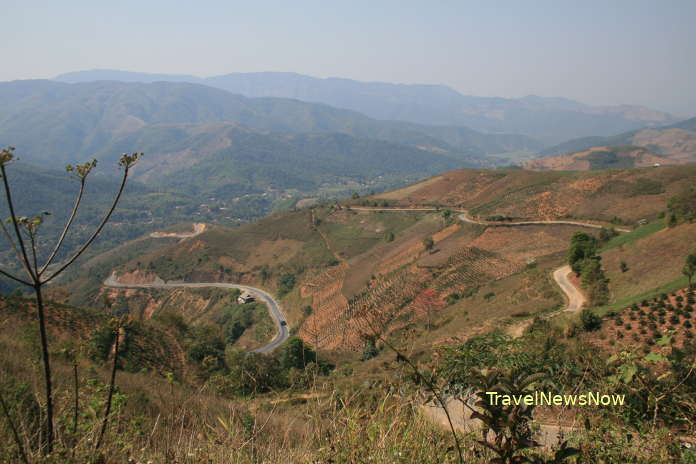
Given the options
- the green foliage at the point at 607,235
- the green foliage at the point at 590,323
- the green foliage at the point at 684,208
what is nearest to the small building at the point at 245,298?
the green foliage at the point at 607,235

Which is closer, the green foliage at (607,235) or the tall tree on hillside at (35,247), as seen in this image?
the tall tree on hillside at (35,247)

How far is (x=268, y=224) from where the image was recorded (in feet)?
276

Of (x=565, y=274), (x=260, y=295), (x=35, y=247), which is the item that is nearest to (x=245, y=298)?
(x=260, y=295)

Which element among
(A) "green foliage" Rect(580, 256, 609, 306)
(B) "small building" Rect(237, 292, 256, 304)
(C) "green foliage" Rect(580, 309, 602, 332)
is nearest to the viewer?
(C) "green foliage" Rect(580, 309, 602, 332)

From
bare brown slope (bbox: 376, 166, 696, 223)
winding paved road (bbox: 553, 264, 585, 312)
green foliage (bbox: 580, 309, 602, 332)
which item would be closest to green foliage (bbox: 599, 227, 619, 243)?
bare brown slope (bbox: 376, 166, 696, 223)

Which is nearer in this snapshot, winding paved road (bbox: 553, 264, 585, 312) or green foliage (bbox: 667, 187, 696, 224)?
winding paved road (bbox: 553, 264, 585, 312)

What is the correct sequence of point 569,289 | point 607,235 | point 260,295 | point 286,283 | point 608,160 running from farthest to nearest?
1. point 608,160
2. point 260,295
3. point 286,283
4. point 607,235
5. point 569,289

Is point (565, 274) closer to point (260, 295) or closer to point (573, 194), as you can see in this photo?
point (573, 194)

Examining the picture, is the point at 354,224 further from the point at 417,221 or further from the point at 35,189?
the point at 35,189

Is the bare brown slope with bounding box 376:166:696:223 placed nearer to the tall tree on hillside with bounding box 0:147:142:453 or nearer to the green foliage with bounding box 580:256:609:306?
the green foliage with bounding box 580:256:609:306

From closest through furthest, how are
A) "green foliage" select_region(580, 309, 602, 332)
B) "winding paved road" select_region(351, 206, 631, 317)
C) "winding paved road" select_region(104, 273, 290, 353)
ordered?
1. "green foliage" select_region(580, 309, 602, 332)
2. "winding paved road" select_region(351, 206, 631, 317)
3. "winding paved road" select_region(104, 273, 290, 353)

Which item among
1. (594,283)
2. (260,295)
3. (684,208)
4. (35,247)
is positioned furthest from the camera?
(260,295)

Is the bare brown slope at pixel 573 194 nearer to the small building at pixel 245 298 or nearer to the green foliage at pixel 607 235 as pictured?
the green foliage at pixel 607 235

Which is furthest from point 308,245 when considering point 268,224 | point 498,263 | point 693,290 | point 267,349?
point 693,290
